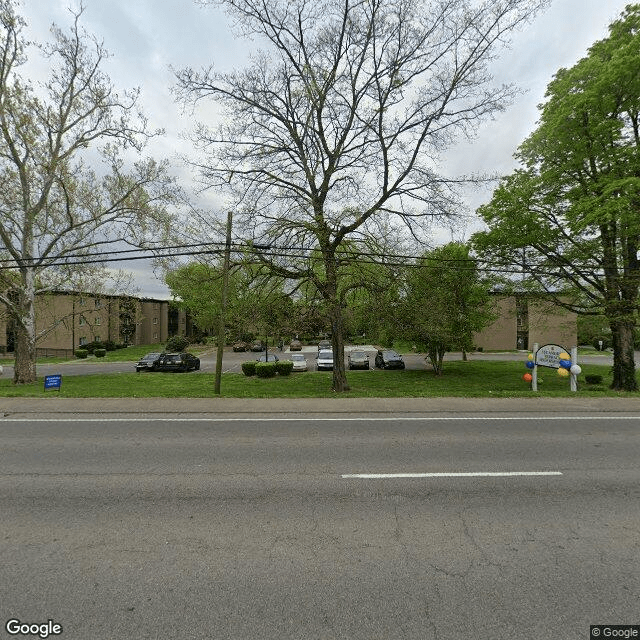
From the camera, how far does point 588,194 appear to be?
14.4 metres

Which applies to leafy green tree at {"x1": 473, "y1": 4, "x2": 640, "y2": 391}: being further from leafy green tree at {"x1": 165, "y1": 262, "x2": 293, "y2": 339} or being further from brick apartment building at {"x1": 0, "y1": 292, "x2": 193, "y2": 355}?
brick apartment building at {"x1": 0, "y1": 292, "x2": 193, "y2": 355}

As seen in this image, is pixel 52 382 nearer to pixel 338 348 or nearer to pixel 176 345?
pixel 338 348

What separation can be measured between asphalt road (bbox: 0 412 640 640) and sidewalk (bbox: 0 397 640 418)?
291 centimetres

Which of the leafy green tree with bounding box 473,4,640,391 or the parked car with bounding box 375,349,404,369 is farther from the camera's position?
the parked car with bounding box 375,349,404,369

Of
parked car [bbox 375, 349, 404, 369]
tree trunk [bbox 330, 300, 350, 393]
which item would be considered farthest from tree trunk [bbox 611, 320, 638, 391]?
parked car [bbox 375, 349, 404, 369]

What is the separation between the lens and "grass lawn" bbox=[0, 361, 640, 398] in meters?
12.3

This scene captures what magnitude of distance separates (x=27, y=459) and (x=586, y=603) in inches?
312

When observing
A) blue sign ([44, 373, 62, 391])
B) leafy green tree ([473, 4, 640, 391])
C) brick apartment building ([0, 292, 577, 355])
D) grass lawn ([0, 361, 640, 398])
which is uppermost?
leafy green tree ([473, 4, 640, 391])

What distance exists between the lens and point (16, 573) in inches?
123

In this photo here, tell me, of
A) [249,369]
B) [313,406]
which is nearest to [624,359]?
[313,406]

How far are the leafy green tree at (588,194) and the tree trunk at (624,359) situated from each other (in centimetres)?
4

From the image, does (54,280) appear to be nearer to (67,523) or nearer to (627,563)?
(67,523)

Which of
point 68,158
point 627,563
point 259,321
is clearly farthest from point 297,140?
point 627,563

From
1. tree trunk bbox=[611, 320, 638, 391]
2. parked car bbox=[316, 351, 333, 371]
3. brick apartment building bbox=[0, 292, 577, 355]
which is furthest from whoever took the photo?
brick apartment building bbox=[0, 292, 577, 355]
